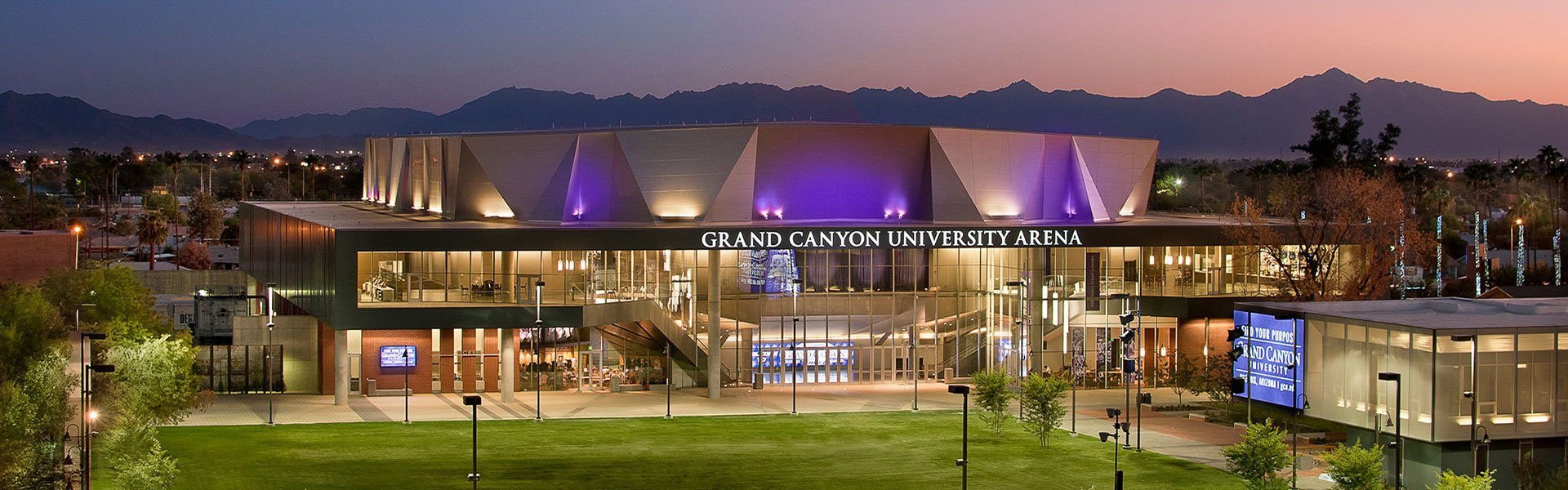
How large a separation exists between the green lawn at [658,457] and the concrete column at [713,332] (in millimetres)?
6620

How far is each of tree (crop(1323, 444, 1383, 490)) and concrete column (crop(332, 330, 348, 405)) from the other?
3834 cm

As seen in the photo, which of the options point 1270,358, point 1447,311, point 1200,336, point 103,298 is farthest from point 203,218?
point 1447,311

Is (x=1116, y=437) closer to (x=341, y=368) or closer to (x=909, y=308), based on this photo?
(x=909, y=308)

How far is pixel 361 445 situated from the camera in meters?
A: 52.4

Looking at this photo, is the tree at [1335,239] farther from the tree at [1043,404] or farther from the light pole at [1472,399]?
the light pole at [1472,399]

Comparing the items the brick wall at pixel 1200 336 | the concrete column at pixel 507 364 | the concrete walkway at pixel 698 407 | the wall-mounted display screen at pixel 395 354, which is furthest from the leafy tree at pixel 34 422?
the brick wall at pixel 1200 336

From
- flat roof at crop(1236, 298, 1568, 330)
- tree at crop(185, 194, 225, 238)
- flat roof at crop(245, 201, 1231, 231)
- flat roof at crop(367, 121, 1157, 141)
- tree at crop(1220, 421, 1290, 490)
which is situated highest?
flat roof at crop(367, 121, 1157, 141)

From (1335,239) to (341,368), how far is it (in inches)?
1698

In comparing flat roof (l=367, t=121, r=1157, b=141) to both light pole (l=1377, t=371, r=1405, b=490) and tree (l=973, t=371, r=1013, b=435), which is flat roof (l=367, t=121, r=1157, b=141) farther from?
light pole (l=1377, t=371, r=1405, b=490)

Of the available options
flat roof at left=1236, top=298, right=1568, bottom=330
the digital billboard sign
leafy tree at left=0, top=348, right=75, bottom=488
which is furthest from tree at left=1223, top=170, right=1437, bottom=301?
leafy tree at left=0, top=348, right=75, bottom=488

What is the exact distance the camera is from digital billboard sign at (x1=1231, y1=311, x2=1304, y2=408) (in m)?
48.2

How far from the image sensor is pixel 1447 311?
48719mm

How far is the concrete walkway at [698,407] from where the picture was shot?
57.3 meters

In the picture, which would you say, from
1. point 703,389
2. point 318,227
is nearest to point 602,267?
point 703,389
